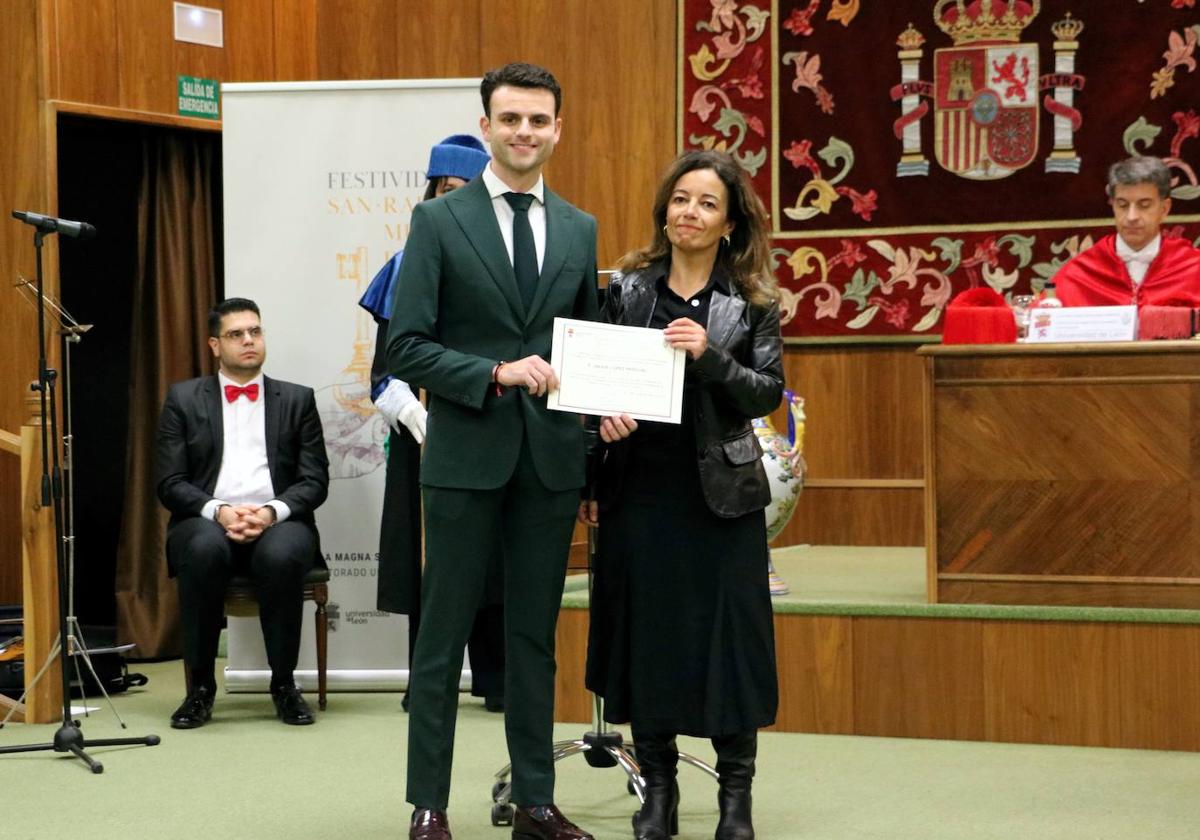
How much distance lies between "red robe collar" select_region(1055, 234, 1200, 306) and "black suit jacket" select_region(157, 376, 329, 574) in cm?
261

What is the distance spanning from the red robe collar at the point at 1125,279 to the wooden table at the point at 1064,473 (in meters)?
0.94

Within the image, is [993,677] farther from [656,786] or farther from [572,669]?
[656,786]

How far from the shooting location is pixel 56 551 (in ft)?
15.6

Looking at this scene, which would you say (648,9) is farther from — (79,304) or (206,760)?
(206,760)

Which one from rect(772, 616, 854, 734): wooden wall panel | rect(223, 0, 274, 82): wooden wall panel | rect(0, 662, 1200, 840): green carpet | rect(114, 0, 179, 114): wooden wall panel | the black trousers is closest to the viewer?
rect(0, 662, 1200, 840): green carpet

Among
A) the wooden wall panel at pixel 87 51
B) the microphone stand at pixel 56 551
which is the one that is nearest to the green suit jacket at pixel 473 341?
the microphone stand at pixel 56 551

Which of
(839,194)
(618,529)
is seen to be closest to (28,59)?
(839,194)

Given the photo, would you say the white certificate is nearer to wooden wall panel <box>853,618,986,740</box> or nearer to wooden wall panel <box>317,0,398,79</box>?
wooden wall panel <box>853,618,986,740</box>

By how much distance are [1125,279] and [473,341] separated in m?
3.05

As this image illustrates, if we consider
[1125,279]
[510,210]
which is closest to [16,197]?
[510,210]

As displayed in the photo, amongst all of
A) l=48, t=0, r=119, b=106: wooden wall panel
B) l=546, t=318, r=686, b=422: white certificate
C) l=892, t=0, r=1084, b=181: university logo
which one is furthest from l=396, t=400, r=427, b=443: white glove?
l=892, t=0, r=1084, b=181: university logo

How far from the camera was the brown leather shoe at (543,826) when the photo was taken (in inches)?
120

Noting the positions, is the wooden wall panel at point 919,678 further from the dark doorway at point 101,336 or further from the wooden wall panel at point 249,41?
the wooden wall panel at point 249,41

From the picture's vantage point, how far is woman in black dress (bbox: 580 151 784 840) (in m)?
3.13
